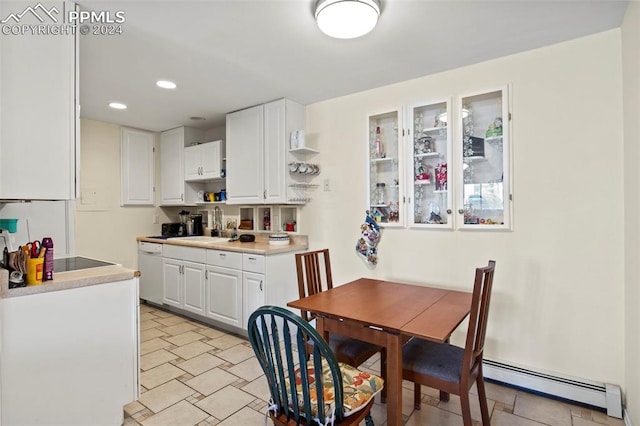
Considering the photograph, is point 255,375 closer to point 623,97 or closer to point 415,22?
point 415,22

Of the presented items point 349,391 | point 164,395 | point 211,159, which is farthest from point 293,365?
point 211,159

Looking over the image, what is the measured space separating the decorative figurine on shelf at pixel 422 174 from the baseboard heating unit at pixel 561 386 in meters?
1.45

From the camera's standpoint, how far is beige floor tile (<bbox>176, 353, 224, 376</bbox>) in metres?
2.58

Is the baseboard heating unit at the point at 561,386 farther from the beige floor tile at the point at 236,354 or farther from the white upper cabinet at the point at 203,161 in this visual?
the white upper cabinet at the point at 203,161

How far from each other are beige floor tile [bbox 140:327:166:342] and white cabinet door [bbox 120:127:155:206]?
5.65 ft

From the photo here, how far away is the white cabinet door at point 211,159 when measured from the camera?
155 inches

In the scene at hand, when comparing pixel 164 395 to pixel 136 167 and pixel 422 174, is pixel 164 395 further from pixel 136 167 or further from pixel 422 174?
pixel 136 167

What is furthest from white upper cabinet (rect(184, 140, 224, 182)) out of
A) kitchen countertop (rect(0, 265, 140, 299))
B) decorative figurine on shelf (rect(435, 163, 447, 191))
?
decorative figurine on shelf (rect(435, 163, 447, 191))

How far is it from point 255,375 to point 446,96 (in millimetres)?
2590

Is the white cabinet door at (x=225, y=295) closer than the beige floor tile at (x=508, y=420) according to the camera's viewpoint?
No

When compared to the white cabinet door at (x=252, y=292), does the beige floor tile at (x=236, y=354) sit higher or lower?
lower

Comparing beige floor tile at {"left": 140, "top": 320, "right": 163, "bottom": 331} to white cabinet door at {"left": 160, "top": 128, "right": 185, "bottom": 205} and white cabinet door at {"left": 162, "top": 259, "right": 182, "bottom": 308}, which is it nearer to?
white cabinet door at {"left": 162, "top": 259, "right": 182, "bottom": 308}

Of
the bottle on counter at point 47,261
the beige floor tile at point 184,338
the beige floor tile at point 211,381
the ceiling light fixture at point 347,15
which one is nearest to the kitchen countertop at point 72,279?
the bottle on counter at point 47,261

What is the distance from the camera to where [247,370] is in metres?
2.58
